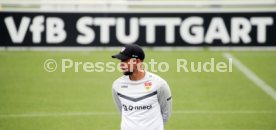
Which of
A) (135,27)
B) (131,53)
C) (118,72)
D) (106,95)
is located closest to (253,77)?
(118,72)

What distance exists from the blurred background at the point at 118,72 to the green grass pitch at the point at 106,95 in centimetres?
2

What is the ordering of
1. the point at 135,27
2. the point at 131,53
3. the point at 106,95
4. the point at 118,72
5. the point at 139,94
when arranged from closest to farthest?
the point at 131,53
the point at 139,94
the point at 106,95
the point at 118,72
the point at 135,27

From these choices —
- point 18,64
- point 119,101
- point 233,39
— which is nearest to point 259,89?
point 233,39

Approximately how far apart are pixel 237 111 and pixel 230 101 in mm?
1034

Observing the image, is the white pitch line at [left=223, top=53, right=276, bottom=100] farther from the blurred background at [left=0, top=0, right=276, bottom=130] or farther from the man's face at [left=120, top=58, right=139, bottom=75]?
the man's face at [left=120, top=58, right=139, bottom=75]

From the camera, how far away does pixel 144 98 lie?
8117 millimetres

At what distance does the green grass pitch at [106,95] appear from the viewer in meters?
13.6

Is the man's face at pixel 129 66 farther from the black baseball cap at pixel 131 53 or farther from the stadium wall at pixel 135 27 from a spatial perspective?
the stadium wall at pixel 135 27

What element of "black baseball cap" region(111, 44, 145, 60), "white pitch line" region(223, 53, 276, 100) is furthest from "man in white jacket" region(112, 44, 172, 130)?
"white pitch line" region(223, 53, 276, 100)

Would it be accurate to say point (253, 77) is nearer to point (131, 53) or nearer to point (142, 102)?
point (142, 102)

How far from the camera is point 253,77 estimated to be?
61.3ft

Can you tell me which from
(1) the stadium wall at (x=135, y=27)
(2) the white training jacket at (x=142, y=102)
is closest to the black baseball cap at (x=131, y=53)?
(2) the white training jacket at (x=142, y=102)

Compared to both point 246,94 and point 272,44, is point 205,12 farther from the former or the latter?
point 246,94

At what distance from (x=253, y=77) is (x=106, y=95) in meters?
4.27
